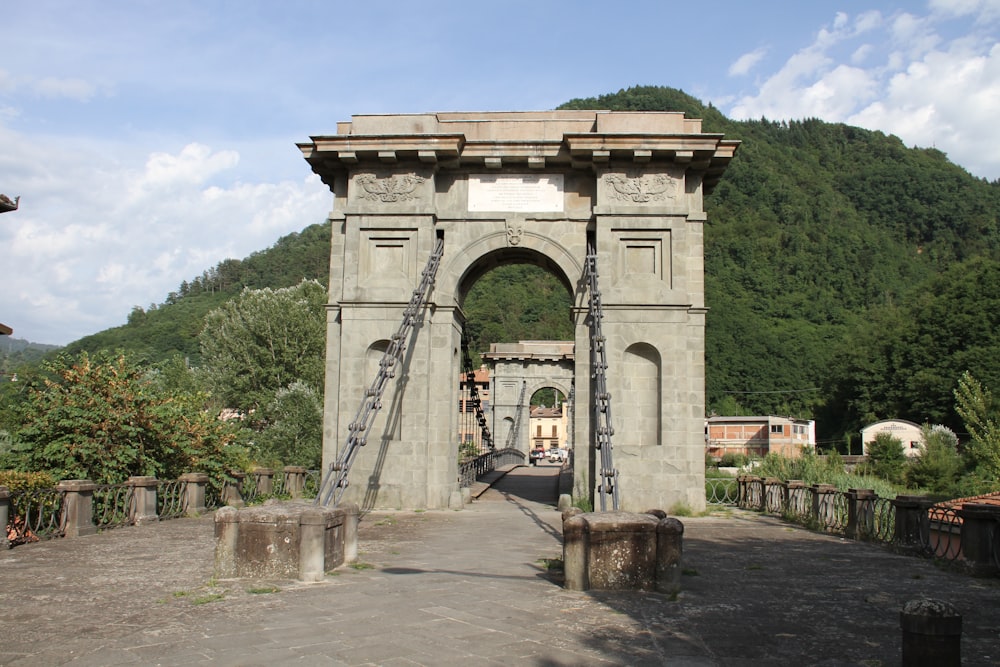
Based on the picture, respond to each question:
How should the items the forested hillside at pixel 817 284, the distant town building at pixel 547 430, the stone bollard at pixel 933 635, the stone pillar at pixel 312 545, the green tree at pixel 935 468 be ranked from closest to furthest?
the stone bollard at pixel 933 635
the stone pillar at pixel 312 545
the green tree at pixel 935 468
the forested hillside at pixel 817 284
the distant town building at pixel 547 430

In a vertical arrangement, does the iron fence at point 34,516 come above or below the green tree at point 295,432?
below

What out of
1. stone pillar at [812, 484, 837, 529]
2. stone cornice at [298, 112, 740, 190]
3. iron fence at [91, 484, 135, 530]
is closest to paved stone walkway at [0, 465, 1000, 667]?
iron fence at [91, 484, 135, 530]

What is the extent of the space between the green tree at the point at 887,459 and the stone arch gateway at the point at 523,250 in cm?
2203

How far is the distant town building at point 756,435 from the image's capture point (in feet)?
159

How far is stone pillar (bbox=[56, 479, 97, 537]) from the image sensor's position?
11414 millimetres

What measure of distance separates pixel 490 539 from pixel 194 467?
6647 mm

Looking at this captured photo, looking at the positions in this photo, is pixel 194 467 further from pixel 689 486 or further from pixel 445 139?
pixel 689 486

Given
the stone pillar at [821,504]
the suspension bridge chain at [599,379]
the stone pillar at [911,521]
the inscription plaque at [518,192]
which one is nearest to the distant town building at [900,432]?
the stone pillar at [821,504]

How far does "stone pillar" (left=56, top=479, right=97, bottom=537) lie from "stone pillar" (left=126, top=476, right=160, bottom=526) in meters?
1.28

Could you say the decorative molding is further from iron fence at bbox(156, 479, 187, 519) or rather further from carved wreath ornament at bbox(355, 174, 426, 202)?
iron fence at bbox(156, 479, 187, 519)

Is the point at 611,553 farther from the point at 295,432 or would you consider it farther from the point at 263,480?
the point at 295,432

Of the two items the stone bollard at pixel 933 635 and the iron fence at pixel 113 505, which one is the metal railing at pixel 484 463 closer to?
the iron fence at pixel 113 505

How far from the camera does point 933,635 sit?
4195mm

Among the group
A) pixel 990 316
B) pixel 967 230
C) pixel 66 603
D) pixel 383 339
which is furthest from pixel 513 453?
pixel 967 230
